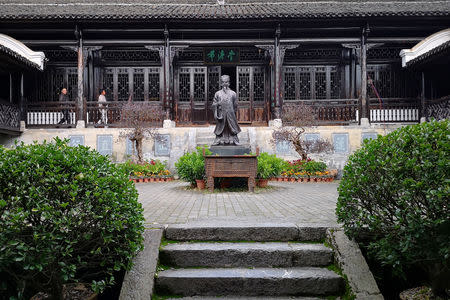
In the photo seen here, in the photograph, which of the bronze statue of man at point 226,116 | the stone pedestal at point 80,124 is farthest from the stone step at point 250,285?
the stone pedestal at point 80,124

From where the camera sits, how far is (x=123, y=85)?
15234 mm

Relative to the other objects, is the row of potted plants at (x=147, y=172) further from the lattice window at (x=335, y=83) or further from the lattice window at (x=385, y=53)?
the lattice window at (x=385, y=53)

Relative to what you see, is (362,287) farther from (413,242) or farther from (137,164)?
(137,164)

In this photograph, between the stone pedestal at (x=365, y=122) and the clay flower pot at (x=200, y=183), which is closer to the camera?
the clay flower pot at (x=200, y=183)

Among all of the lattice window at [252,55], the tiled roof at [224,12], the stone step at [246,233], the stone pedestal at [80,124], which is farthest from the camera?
the lattice window at [252,55]

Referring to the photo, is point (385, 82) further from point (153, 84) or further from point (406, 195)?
point (406, 195)

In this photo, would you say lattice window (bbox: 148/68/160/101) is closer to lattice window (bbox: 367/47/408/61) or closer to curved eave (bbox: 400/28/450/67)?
lattice window (bbox: 367/47/408/61)

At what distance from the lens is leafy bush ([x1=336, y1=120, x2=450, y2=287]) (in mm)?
2428

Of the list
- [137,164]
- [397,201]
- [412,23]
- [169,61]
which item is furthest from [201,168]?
[412,23]

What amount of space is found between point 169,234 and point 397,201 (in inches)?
85.8

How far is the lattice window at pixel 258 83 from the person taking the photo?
594 inches

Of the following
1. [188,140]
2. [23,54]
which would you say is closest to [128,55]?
[23,54]

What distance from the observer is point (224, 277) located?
2.94 meters

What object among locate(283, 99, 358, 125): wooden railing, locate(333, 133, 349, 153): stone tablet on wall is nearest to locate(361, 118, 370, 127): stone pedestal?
locate(283, 99, 358, 125): wooden railing
